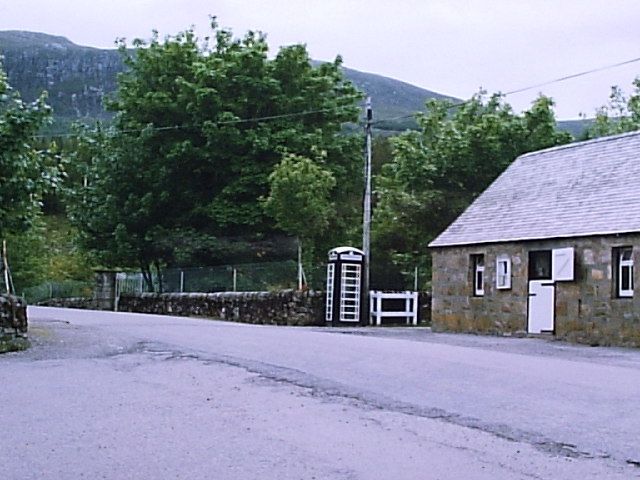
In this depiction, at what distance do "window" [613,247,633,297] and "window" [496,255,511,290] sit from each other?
12.7ft

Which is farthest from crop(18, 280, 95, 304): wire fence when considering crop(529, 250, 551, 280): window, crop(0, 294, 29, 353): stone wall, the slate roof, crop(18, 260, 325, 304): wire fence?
crop(0, 294, 29, 353): stone wall

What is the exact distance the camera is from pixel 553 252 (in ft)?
84.7

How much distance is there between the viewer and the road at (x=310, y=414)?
25.9 feet

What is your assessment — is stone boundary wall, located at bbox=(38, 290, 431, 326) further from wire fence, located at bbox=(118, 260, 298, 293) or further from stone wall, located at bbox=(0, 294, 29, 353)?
stone wall, located at bbox=(0, 294, 29, 353)

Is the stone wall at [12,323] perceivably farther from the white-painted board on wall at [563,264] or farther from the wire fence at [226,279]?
the wire fence at [226,279]

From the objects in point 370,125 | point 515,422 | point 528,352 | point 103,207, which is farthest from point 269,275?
point 515,422

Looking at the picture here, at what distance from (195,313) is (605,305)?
1771 cm

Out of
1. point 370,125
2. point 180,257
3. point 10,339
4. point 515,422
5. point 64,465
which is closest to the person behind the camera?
point 64,465

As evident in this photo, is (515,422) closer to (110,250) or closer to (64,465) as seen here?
(64,465)

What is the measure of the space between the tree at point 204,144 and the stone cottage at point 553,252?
45.5 ft

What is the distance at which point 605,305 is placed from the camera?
80.3ft

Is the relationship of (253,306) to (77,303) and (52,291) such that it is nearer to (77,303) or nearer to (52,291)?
(77,303)

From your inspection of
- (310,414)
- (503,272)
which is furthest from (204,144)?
(310,414)

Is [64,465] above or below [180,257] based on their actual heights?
below
